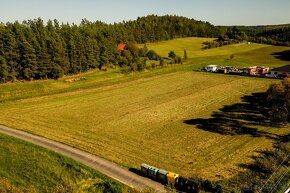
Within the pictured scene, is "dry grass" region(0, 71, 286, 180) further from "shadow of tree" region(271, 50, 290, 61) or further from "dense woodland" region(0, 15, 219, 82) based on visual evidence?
"shadow of tree" region(271, 50, 290, 61)

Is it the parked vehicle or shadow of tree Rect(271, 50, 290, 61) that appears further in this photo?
shadow of tree Rect(271, 50, 290, 61)

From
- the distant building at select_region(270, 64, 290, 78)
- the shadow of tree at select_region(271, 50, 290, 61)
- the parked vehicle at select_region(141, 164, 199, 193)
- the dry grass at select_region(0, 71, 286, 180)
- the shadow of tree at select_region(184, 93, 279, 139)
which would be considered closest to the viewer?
the parked vehicle at select_region(141, 164, 199, 193)

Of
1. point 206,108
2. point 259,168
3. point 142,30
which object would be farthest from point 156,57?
point 259,168

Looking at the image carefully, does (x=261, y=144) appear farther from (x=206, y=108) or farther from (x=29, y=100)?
(x=29, y=100)

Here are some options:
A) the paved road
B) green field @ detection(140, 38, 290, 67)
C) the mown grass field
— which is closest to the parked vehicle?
the paved road

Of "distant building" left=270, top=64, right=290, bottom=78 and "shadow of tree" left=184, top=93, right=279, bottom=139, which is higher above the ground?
"distant building" left=270, top=64, right=290, bottom=78

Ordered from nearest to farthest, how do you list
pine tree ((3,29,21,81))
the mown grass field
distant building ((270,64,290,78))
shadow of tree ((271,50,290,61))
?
the mown grass field, pine tree ((3,29,21,81)), distant building ((270,64,290,78)), shadow of tree ((271,50,290,61))
